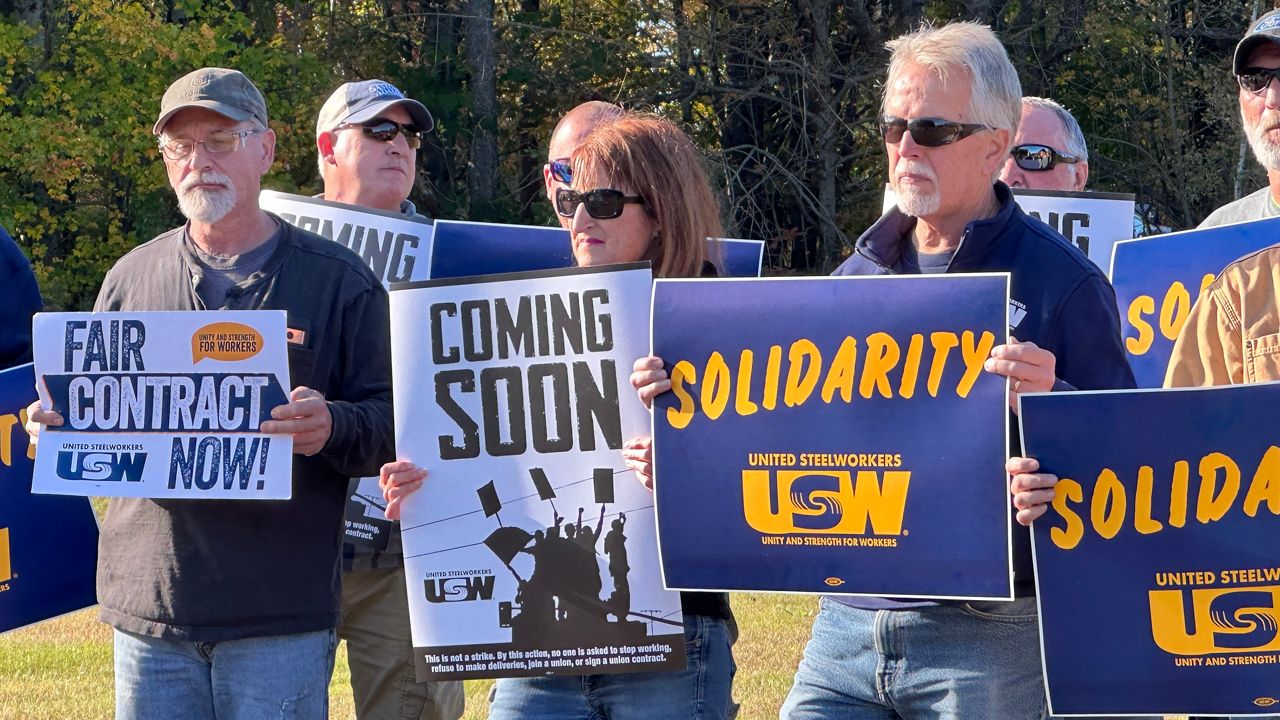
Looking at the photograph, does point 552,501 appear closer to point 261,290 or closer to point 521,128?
point 261,290

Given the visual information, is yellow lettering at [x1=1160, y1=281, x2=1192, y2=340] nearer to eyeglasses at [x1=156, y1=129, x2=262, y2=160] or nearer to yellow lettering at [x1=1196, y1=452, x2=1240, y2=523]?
yellow lettering at [x1=1196, y1=452, x2=1240, y2=523]

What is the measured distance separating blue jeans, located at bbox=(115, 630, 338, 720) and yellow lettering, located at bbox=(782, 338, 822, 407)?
4.51ft

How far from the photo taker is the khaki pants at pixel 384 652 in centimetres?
478

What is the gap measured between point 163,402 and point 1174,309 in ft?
9.36

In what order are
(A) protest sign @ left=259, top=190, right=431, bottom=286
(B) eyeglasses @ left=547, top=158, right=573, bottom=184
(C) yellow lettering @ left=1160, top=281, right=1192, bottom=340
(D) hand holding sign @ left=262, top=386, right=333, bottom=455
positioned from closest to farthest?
1. (D) hand holding sign @ left=262, top=386, right=333, bottom=455
2. (B) eyeglasses @ left=547, top=158, right=573, bottom=184
3. (C) yellow lettering @ left=1160, top=281, right=1192, bottom=340
4. (A) protest sign @ left=259, top=190, right=431, bottom=286

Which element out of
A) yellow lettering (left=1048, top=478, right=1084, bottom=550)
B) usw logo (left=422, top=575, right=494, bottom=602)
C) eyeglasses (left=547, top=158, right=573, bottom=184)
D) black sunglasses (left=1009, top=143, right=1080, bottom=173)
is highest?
eyeglasses (left=547, top=158, right=573, bottom=184)

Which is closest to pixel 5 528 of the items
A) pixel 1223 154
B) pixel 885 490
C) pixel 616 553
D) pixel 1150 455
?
pixel 616 553

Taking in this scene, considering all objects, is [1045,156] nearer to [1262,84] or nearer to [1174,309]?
[1174,309]

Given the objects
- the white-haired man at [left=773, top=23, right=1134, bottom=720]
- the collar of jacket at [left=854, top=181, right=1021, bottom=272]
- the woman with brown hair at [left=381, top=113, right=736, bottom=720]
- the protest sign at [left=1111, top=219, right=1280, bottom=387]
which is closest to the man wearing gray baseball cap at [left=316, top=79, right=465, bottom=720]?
the woman with brown hair at [left=381, top=113, right=736, bottom=720]

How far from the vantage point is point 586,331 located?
3367 mm

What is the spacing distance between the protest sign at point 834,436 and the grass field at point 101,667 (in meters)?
3.76

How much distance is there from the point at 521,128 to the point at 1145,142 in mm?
8877

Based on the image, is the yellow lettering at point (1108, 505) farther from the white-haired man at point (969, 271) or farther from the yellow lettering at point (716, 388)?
the yellow lettering at point (716, 388)

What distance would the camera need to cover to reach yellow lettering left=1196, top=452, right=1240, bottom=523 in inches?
117
